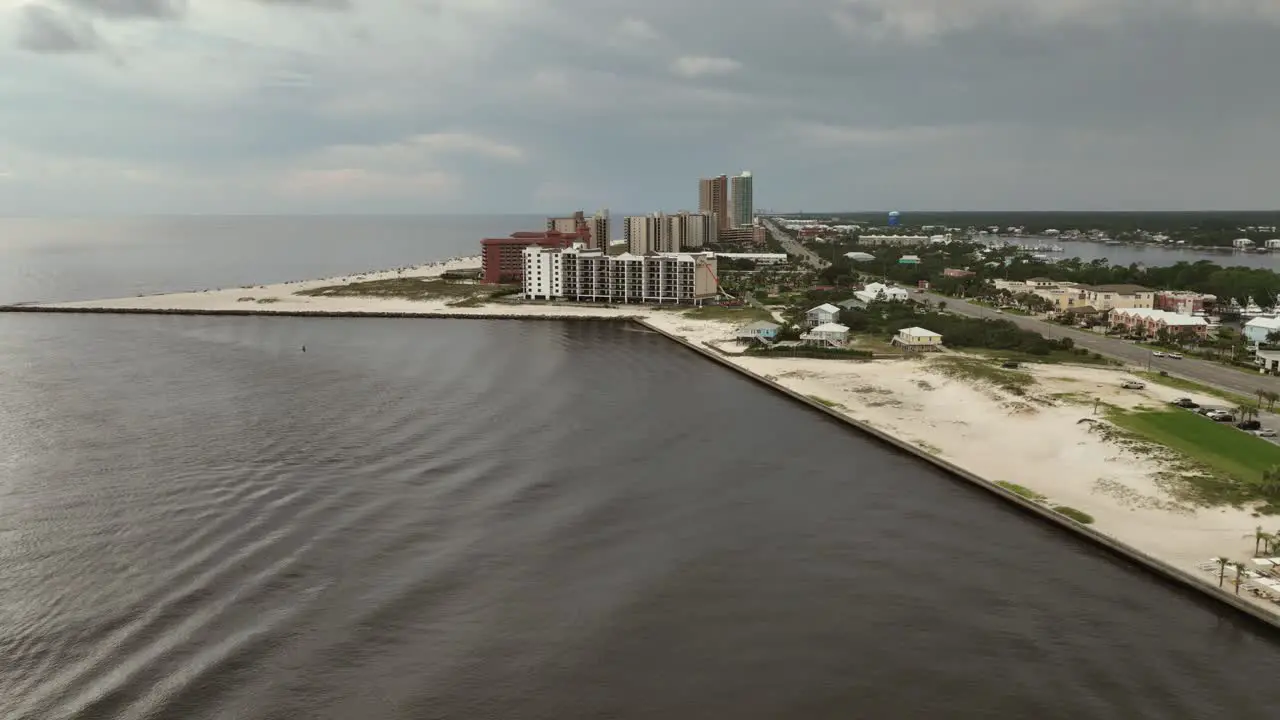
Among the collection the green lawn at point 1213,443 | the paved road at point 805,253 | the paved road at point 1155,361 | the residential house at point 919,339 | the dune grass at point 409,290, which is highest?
the paved road at point 805,253

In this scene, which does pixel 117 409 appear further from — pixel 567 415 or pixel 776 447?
pixel 776 447

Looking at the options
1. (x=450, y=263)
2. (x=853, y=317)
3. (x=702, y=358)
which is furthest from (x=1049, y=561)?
(x=450, y=263)

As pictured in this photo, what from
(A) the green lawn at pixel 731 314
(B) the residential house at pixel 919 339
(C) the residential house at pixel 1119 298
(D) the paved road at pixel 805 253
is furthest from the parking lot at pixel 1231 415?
(D) the paved road at pixel 805 253

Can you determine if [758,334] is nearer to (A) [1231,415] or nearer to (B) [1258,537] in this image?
(A) [1231,415]

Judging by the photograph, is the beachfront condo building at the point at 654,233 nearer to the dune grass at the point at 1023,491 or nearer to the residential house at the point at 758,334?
the residential house at the point at 758,334

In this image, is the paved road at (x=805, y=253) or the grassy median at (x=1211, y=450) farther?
the paved road at (x=805, y=253)
